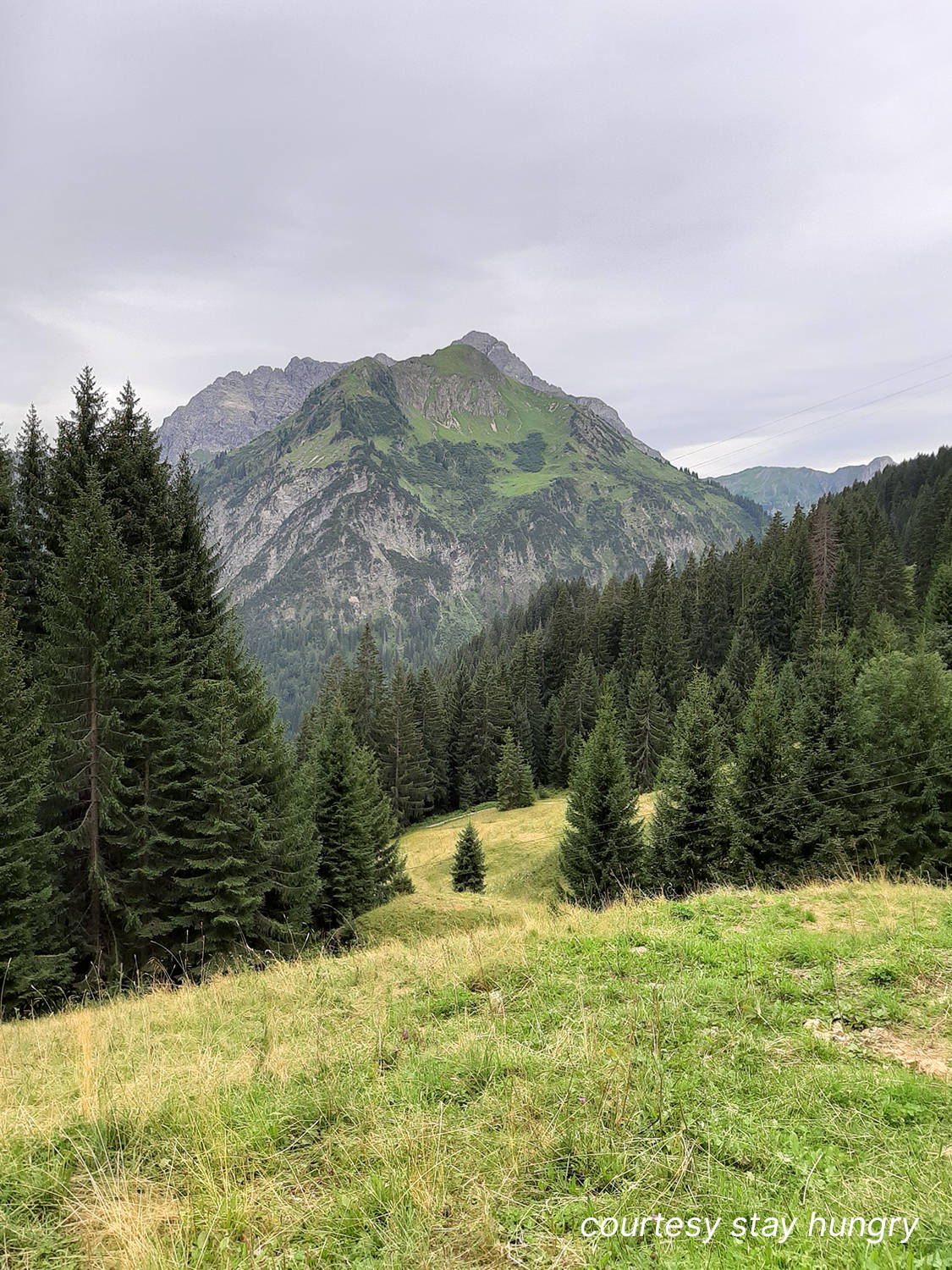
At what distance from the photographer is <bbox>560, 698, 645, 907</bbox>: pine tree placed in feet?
95.6

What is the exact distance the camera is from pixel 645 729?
60.9 metres

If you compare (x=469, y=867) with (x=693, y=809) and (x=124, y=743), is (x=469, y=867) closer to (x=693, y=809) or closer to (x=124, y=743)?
(x=693, y=809)

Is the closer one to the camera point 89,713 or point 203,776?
point 89,713

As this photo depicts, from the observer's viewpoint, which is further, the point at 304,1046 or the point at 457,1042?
the point at 304,1046

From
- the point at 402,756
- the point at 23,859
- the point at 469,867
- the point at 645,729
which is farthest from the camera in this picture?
the point at 402,756

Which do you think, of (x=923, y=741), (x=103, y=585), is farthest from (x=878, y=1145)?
(x=923, y=741)

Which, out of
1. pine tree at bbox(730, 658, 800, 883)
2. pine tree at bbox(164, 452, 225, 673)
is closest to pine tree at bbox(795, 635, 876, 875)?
pine tree at bbox(730, 658, 800, 883)

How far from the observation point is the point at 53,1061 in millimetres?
6734

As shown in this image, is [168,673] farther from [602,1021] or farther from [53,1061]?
[602,1021]

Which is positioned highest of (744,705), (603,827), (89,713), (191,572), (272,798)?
(191,572)

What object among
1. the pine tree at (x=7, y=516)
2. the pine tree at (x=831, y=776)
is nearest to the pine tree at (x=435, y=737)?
the pine tree at (x=831, y=776)

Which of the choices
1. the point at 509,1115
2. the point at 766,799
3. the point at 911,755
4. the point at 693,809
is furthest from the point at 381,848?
the point at 509,1115

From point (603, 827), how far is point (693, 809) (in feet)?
15.7

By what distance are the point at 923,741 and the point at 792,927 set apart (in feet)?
87.7
